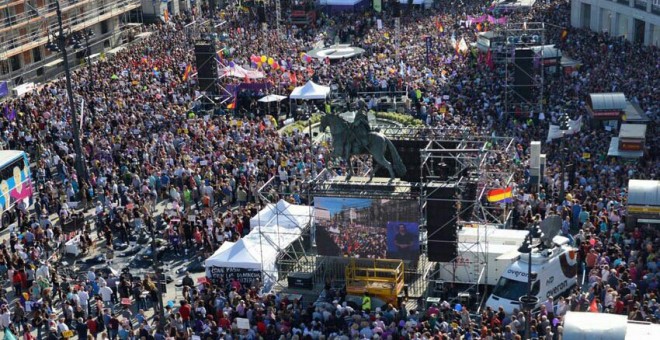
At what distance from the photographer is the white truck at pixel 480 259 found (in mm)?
28969

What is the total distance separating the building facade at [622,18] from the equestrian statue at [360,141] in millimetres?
33662

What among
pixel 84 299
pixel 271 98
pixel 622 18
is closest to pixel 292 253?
pixel 84 299

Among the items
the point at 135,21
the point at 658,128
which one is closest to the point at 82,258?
the point at 658,128

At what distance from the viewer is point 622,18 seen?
209 ft

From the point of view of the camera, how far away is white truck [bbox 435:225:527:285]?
29.0 meters

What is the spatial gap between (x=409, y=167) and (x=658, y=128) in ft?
42.1

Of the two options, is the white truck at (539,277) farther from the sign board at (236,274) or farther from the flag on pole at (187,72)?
the flag on pole at (187,72)

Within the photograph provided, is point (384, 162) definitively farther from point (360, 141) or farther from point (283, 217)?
point (283, 217)

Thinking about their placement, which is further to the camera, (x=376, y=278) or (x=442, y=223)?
A: (x=376, y=278)

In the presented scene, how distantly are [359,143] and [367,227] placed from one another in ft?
8.61

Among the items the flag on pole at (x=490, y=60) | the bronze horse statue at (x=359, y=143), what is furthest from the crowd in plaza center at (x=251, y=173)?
the bronze horse statue at (x=359, y=143)

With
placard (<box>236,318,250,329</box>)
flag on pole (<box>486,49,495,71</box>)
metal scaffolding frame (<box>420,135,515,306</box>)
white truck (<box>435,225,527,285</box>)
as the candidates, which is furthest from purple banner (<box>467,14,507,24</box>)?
placard (<box>236,318,250,329</box>)

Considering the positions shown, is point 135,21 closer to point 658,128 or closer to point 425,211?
point 658,128

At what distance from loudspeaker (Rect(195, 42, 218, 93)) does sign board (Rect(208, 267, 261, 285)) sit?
70.6 feet
